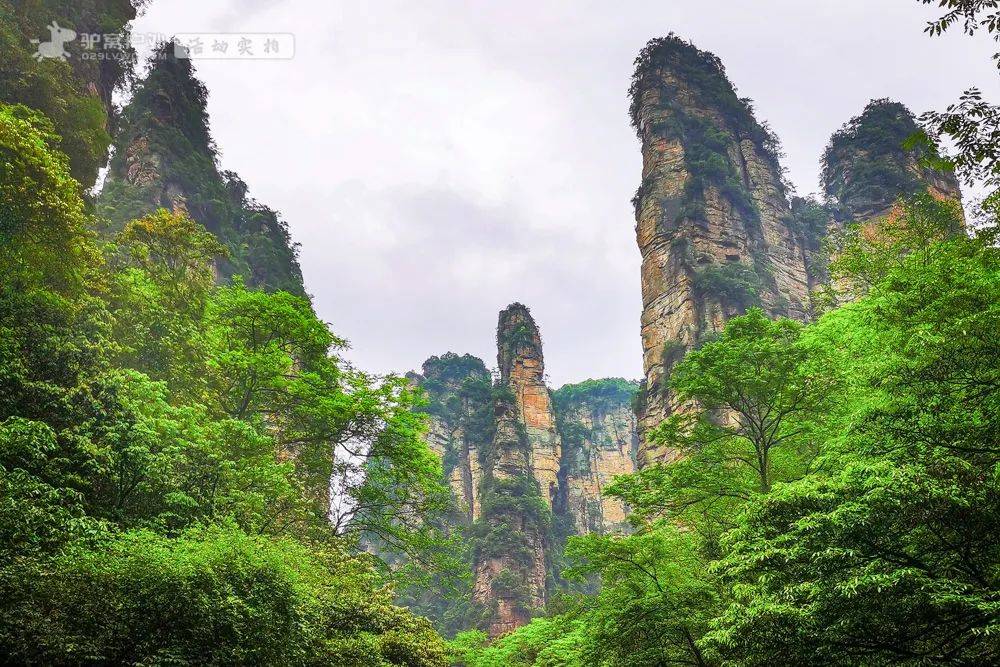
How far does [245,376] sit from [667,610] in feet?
42.1

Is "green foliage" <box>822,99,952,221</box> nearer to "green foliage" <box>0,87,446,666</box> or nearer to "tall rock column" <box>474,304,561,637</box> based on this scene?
"tall rock column" <box>474,304,561,637</box>

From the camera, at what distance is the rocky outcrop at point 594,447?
65.7 metres

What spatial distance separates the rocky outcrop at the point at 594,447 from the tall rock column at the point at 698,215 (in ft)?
62.4

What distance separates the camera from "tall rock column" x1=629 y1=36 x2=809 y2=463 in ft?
127

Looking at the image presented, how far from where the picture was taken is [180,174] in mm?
38281

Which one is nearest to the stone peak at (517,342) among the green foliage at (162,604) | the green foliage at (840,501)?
the green foliage at (840,501)

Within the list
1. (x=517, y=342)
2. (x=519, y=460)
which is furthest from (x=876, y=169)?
(x=519, y=460)

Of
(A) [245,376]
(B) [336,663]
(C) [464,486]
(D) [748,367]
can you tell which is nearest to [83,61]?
(A) [245,376]

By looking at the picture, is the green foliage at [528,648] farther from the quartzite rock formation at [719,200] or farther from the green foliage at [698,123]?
the green foliage at [698,123]

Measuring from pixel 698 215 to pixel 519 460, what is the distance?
2715 cm

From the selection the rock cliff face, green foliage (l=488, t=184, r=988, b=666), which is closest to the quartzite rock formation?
the rock cliff face

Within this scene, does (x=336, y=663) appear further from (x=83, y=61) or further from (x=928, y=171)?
(x=928, y=171)

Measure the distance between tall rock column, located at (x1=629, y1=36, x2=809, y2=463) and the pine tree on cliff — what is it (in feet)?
85.8

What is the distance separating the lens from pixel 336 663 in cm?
1134
